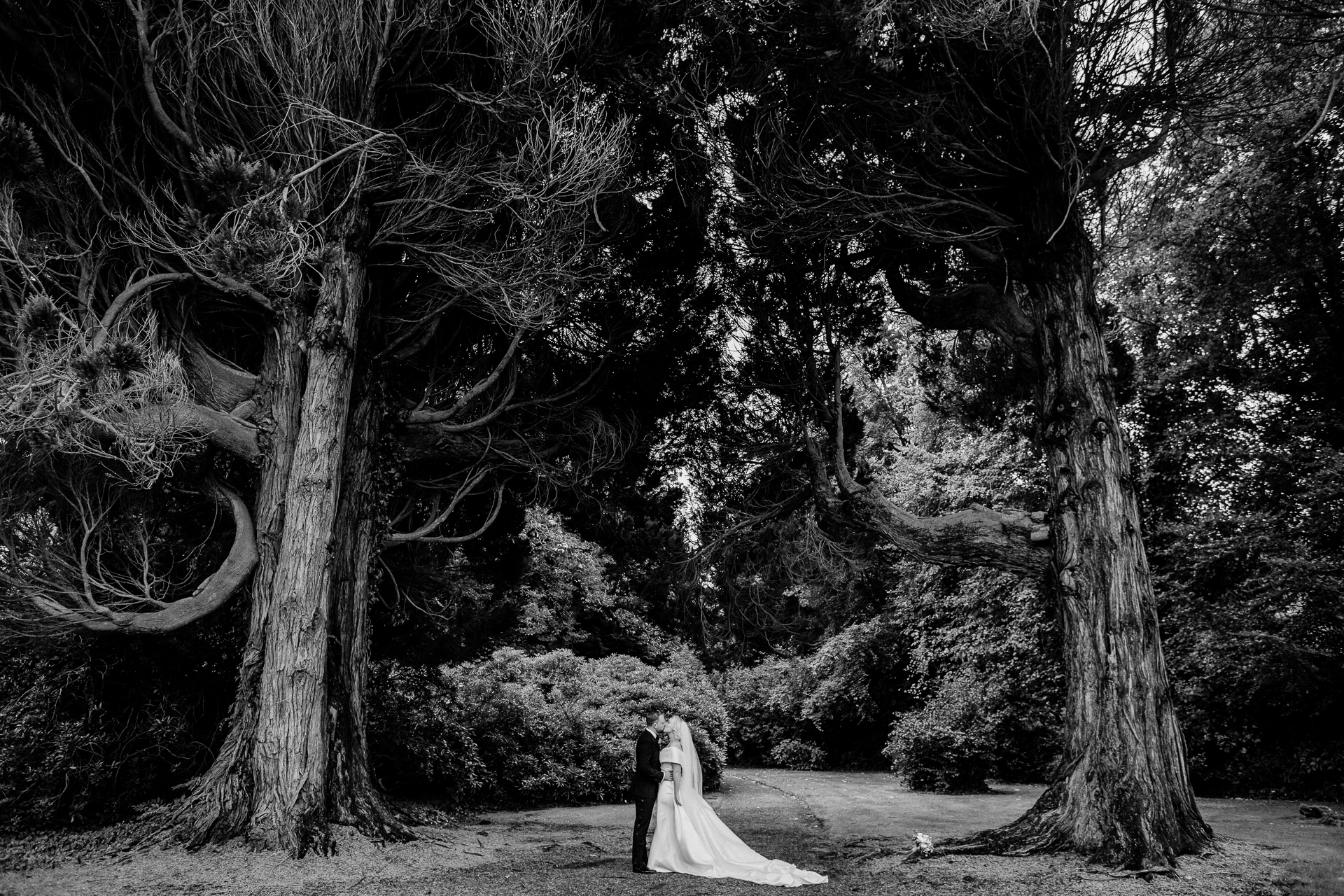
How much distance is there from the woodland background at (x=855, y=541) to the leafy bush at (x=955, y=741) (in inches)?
2.6

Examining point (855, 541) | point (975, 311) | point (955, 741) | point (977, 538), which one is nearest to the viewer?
point (977, 538)

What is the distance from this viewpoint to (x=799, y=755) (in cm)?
2659

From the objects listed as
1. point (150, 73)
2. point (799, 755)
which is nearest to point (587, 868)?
point (150, 73)

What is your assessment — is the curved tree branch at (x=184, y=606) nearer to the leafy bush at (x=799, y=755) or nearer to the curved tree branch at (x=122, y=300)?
the curved tree branch at (x=122, y=300)

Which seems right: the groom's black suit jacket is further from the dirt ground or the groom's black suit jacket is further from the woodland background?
the woodland background

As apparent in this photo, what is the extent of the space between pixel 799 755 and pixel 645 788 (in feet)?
63.0

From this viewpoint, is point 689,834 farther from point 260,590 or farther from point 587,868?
point 260,590

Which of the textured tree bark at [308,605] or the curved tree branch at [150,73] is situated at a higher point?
the curved tree branch at [150,73]

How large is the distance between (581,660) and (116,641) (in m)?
9.54

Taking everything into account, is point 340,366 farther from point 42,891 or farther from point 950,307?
point 950,307

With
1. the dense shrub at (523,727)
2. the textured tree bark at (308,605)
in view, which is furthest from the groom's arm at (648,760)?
the dense shrub at (523,727)

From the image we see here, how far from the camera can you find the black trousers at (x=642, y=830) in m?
8.53

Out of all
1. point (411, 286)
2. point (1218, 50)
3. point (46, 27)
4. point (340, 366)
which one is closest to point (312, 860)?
point (340, 366)

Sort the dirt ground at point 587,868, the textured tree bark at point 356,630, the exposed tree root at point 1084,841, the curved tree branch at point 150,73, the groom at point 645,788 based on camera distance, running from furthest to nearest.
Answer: the textured tree bark at point 356,630 → the groom at point 645,788 → the curved tree branch at point 150,73 → the exposed tree root at point 1084,841 → the dirt ground at point 587,868
